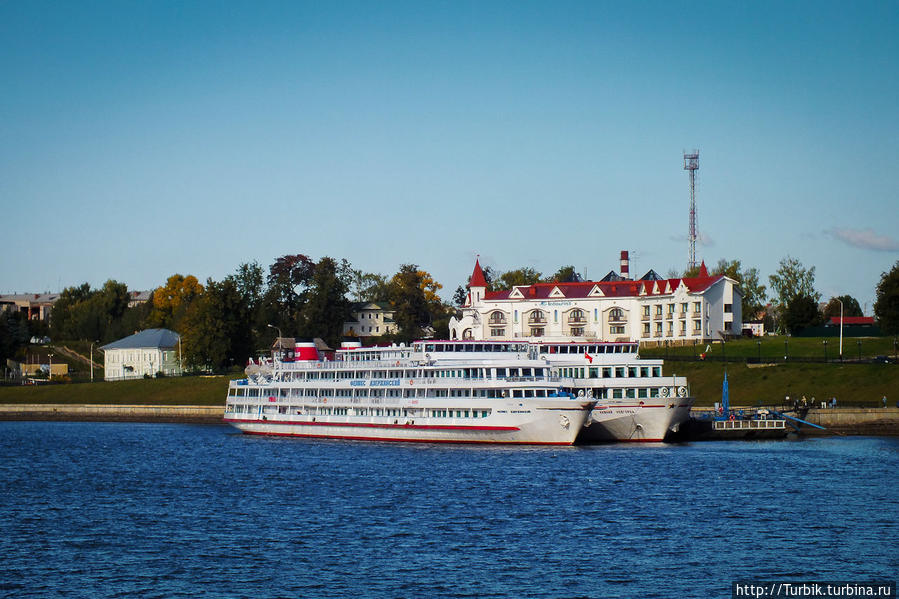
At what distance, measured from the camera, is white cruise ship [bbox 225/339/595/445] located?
242ft

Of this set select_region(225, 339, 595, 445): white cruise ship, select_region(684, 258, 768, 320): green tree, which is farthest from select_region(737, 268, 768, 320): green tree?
select_region(225, 339, 595, 445): white cruise ship

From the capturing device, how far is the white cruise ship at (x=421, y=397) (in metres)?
73.6

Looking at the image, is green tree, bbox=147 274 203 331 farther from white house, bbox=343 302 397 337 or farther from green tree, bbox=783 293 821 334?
green tree, bbox=783 293 821 334

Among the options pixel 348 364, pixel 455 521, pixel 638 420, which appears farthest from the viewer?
pixel 348 364

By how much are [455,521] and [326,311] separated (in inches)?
4501

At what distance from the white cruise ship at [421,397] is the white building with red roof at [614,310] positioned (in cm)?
4588

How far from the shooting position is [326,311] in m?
159

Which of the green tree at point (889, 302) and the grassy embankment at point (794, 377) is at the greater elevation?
the green tree at point (889, 302)

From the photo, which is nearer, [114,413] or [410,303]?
[114,413]

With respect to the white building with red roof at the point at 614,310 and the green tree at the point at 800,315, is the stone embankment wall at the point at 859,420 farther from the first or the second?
the green tree at the point at 800,315

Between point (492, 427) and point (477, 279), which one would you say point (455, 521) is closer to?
point (492, 427)

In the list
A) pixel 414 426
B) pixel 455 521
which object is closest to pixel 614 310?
pixel 414 426

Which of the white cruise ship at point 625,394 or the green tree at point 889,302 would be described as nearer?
the white cruise ship at point 625,394

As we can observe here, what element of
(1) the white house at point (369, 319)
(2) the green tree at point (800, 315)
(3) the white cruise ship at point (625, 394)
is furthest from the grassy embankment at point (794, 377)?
(1) the white house at point (369, 319)
